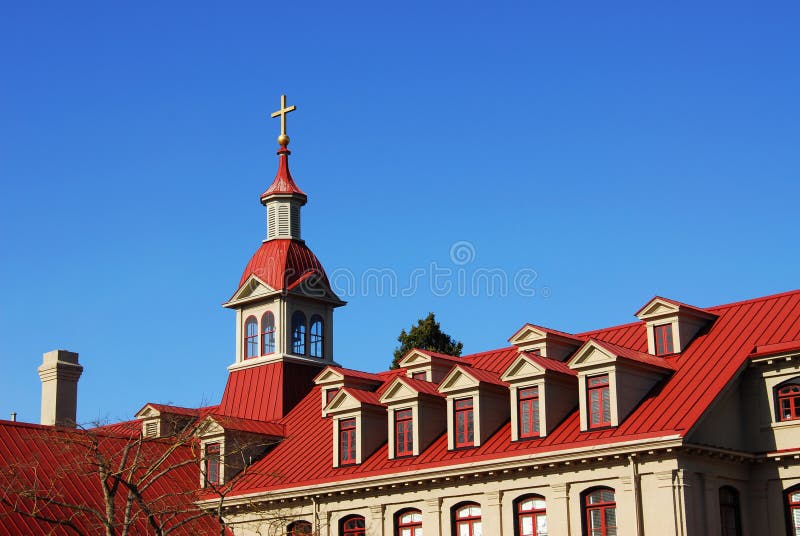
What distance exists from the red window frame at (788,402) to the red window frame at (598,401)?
489cm

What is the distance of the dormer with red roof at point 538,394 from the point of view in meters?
38.0

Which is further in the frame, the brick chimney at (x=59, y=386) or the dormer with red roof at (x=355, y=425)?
the brick chimney at (x=59, y=386)

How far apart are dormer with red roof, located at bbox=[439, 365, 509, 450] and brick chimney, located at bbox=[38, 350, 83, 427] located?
19.9 metres

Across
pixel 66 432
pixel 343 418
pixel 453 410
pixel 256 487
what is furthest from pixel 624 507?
pixel 66 432

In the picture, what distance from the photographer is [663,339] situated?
39.8 meters

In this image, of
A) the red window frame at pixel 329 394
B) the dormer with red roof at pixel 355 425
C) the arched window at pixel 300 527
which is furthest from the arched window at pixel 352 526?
the red window frame at pixel 329 394

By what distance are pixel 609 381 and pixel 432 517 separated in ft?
24.7

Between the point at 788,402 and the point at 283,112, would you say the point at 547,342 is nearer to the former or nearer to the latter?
the point at 788,402

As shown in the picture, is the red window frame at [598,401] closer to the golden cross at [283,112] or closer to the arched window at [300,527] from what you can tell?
the arched window at [300,527]

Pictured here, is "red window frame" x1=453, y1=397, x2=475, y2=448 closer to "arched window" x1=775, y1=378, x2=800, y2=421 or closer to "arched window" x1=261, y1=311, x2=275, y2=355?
"arched window" x1=775, y1=378, x2=800, y2=421

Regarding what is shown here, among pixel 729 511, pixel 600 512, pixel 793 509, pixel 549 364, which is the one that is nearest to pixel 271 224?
pixel 549 364

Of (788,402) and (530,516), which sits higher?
(788,402)

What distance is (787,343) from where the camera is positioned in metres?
35.9

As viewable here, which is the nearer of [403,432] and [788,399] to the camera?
[788,399]
